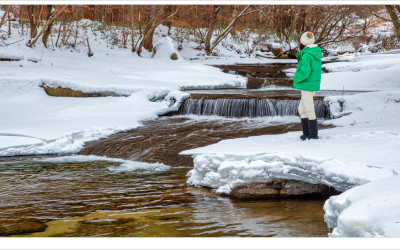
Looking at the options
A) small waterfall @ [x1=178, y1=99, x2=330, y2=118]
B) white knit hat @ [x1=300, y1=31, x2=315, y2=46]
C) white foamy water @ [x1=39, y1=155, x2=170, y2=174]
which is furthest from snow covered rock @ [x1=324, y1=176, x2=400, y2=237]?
small waterfall @ [x1=178, y1=99, x2=330, y2=118]

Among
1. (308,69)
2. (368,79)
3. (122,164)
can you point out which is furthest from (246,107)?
(308,69)

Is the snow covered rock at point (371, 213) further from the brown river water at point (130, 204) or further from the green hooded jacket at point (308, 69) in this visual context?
the green hooded jacket at point (308, 69)

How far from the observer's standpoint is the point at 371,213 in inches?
95.0

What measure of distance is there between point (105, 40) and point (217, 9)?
6350mm

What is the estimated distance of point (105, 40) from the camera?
21141 millimetres

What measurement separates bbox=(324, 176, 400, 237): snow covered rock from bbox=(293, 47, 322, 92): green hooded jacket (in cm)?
261

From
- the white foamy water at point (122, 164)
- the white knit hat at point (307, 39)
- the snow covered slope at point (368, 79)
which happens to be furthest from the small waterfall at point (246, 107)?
the white knit hat at point (307, 39)

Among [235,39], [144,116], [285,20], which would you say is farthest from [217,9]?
[144,116]

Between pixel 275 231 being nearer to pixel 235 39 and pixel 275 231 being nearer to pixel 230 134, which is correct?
pixel 230 134

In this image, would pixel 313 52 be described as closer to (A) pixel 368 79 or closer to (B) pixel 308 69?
(B) pixel 308 69

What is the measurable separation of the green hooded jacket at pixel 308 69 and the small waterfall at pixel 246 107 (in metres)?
4.61

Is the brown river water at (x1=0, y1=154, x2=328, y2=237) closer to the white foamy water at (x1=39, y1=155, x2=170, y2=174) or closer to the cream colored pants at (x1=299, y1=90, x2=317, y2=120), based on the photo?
the white foamy water at (x1=39, y1=155, x2=170, y2=174)

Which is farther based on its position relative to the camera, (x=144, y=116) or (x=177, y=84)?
(x=177, y=84)

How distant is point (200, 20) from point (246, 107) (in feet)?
46.7
